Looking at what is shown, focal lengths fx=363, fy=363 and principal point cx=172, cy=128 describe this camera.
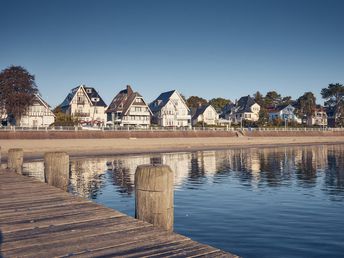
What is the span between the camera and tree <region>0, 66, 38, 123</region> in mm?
73562

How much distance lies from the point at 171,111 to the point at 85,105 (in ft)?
77.9

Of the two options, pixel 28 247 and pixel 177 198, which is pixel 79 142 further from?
pixel 28 247

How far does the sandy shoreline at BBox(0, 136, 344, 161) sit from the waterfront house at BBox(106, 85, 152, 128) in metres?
25.4

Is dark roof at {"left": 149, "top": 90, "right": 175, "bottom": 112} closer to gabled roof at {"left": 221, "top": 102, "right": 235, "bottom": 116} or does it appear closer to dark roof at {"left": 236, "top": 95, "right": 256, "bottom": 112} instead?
dark roof at {"left": 236, "top": 95, "right": 256, "bottom": 112}

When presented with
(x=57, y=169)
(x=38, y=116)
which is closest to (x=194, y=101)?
(x=38, y=116)

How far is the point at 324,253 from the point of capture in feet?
34.8

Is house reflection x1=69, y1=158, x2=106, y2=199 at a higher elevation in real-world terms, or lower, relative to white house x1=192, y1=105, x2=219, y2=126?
lower

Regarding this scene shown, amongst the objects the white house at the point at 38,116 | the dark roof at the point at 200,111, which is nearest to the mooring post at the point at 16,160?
the white house at the point at 38,116

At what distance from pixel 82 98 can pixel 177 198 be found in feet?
257

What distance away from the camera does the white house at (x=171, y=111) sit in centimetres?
10150

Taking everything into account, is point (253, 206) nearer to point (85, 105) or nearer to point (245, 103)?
point (85, 105)

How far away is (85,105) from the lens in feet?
307

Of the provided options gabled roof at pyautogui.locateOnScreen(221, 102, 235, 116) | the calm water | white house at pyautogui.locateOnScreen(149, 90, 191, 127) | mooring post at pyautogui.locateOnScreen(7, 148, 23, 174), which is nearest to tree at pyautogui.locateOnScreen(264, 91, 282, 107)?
gabled roof at pyautogui.locateOnScreen(221, 102, 235, 116)

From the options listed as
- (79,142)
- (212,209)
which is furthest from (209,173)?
(79,142)
